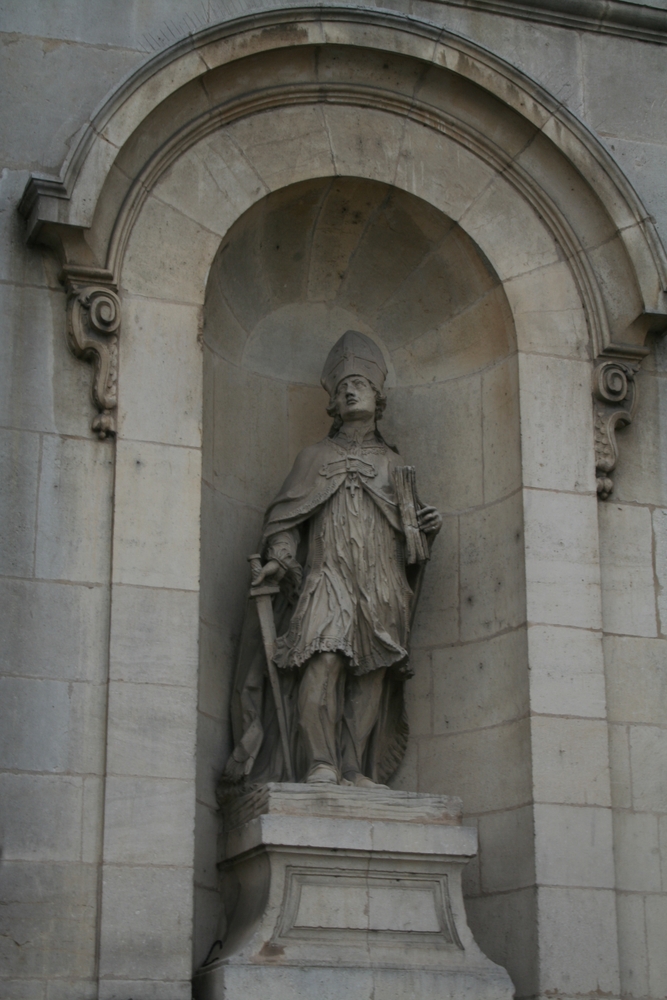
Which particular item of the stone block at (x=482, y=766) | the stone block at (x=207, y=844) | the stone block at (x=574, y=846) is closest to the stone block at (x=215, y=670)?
the stone block at (x=207, y=844)

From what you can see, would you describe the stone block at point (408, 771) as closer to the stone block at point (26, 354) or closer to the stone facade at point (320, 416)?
the stone facade at point (320, 416)

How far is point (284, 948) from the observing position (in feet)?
28.5

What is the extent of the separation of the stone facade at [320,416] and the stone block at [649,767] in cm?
2

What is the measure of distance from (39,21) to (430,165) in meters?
2.56

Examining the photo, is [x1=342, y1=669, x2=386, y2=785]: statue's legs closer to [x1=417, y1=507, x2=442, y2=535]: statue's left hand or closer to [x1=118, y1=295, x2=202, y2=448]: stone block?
[x1=417, y1=507, x2=442, y2=535]: statue's left hand

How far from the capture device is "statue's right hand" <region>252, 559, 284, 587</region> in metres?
9.90

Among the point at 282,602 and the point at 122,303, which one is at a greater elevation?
the point at 122,303

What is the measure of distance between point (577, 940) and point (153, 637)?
2.85 m

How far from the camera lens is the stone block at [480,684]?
32.9 feet

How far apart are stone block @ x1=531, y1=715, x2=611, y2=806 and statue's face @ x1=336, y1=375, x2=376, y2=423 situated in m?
2.12

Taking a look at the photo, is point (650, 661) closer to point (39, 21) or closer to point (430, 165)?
point (430, 165)

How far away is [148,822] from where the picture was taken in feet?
29.2

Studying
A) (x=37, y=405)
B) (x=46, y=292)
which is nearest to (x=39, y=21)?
(x=46, y=292)

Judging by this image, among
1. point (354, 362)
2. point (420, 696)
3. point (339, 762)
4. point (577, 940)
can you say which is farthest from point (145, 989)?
point (354, 362)
